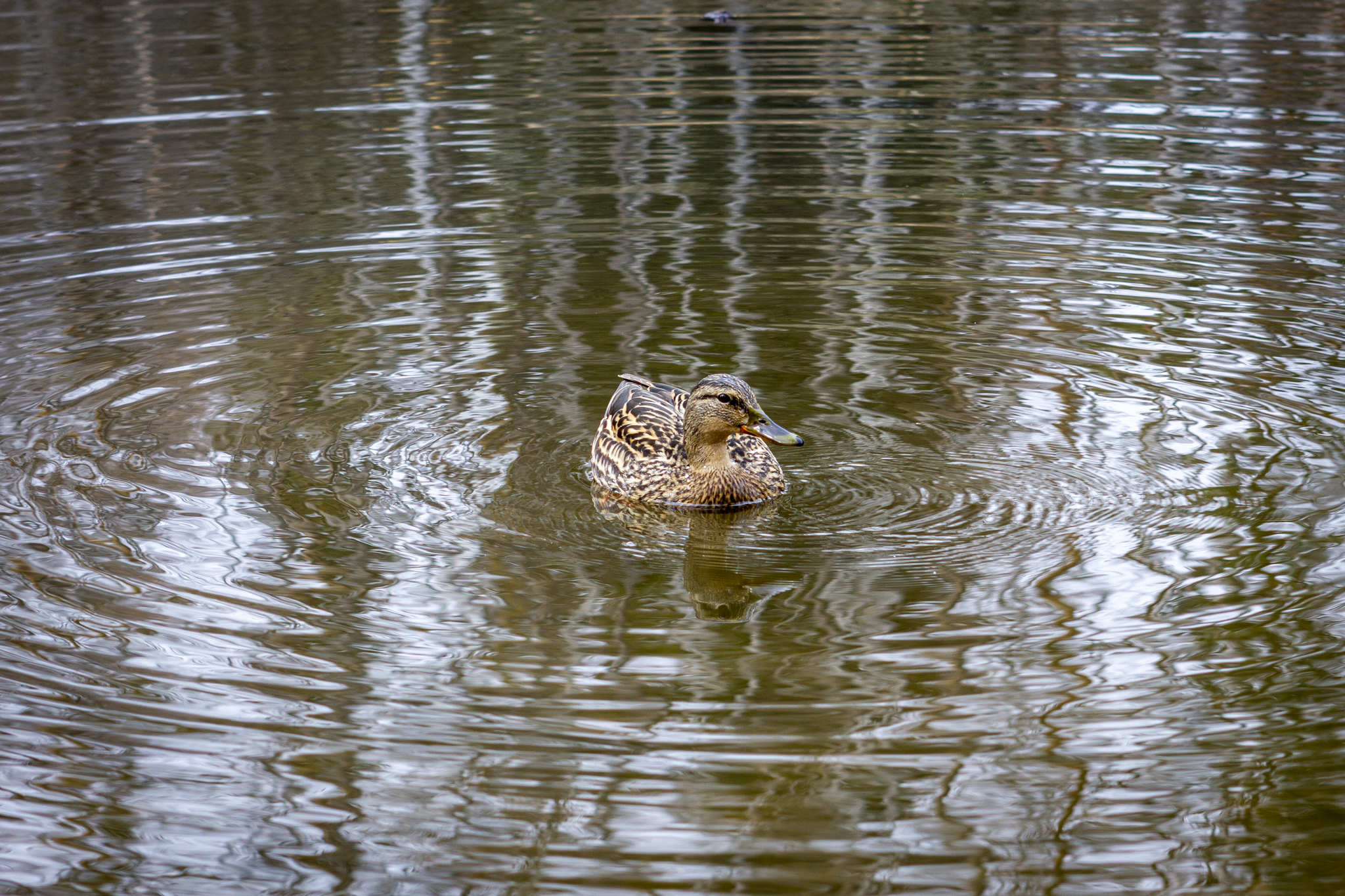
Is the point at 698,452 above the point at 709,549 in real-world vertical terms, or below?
above

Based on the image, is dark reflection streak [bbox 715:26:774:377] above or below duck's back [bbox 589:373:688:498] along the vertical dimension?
above

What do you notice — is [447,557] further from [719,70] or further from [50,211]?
[719,70]

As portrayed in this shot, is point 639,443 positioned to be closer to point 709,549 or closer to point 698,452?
point 698,452

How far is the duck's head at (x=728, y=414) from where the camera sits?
7.33m

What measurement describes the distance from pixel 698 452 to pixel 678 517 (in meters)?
0.35

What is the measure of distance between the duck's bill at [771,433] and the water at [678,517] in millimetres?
454

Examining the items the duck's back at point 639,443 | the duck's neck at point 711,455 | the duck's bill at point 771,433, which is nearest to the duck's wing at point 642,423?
the duck's back at point 639,443

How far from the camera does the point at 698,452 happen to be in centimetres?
771

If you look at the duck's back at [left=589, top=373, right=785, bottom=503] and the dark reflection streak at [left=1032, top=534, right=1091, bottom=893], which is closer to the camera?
the dark reflection streak at [left=1032, top=534, right=1091, bottom=893]

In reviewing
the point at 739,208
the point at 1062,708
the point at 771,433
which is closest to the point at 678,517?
the point at 771,433

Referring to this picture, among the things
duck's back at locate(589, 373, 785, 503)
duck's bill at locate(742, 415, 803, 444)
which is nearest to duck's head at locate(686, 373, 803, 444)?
duck's bill at locate(742, 415, 803, 444)

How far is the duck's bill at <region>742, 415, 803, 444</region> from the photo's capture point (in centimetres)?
722

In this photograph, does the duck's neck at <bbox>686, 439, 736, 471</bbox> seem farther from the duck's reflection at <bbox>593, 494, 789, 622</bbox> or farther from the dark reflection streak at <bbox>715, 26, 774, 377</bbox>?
the dark reflection streak at <bbox>715, 26, 774, 377</bbox>

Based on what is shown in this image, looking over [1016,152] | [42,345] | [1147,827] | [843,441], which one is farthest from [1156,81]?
[1147,827]
